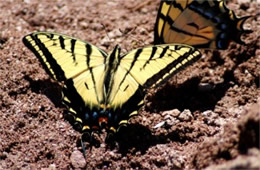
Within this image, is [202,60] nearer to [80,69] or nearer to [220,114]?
[220,114]

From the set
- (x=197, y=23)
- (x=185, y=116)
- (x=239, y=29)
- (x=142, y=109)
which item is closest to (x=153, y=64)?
(x=142, y=109)

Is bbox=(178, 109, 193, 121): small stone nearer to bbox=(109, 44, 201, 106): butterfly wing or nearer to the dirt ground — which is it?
the dirt ground

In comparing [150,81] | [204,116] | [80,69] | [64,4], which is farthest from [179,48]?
[64,4]

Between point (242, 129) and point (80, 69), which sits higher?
point (80, 69)

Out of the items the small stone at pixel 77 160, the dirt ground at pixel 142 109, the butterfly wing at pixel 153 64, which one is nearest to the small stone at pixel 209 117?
the dirt ground at pixel 142 109

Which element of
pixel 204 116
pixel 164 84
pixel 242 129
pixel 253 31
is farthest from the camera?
pixel 253 31

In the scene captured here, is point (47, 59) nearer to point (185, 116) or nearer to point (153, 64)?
point (153, 64)
